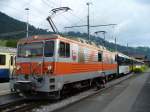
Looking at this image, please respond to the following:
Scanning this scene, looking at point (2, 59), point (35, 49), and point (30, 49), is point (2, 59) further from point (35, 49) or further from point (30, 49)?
point (35, 49)

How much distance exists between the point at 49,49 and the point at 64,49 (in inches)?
38.0

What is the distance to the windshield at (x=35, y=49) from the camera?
16172mm

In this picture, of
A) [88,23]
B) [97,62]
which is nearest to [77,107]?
[97,62]

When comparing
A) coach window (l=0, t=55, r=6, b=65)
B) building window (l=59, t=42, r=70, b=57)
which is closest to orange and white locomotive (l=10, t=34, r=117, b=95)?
building window (l=59, t=42, r=70, b=57)

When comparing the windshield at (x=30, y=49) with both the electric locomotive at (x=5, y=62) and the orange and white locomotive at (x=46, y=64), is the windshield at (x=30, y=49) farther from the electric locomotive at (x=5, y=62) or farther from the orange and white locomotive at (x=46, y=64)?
the electric locomotive at (x=5, y=62)

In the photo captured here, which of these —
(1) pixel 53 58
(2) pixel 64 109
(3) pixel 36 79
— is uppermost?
(1) pixel 53 58

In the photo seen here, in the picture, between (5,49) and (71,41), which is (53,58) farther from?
(5,49)

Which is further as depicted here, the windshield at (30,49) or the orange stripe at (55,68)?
the windshield at (30,49)

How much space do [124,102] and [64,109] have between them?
355cm

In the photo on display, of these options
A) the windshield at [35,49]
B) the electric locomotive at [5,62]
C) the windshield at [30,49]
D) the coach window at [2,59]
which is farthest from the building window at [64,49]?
the coach window at [2,59]

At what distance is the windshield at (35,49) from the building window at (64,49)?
1.81 ft

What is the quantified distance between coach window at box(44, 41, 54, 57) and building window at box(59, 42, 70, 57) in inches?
19.2

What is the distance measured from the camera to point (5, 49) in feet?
97.4

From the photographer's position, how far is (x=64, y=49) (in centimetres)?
1686
